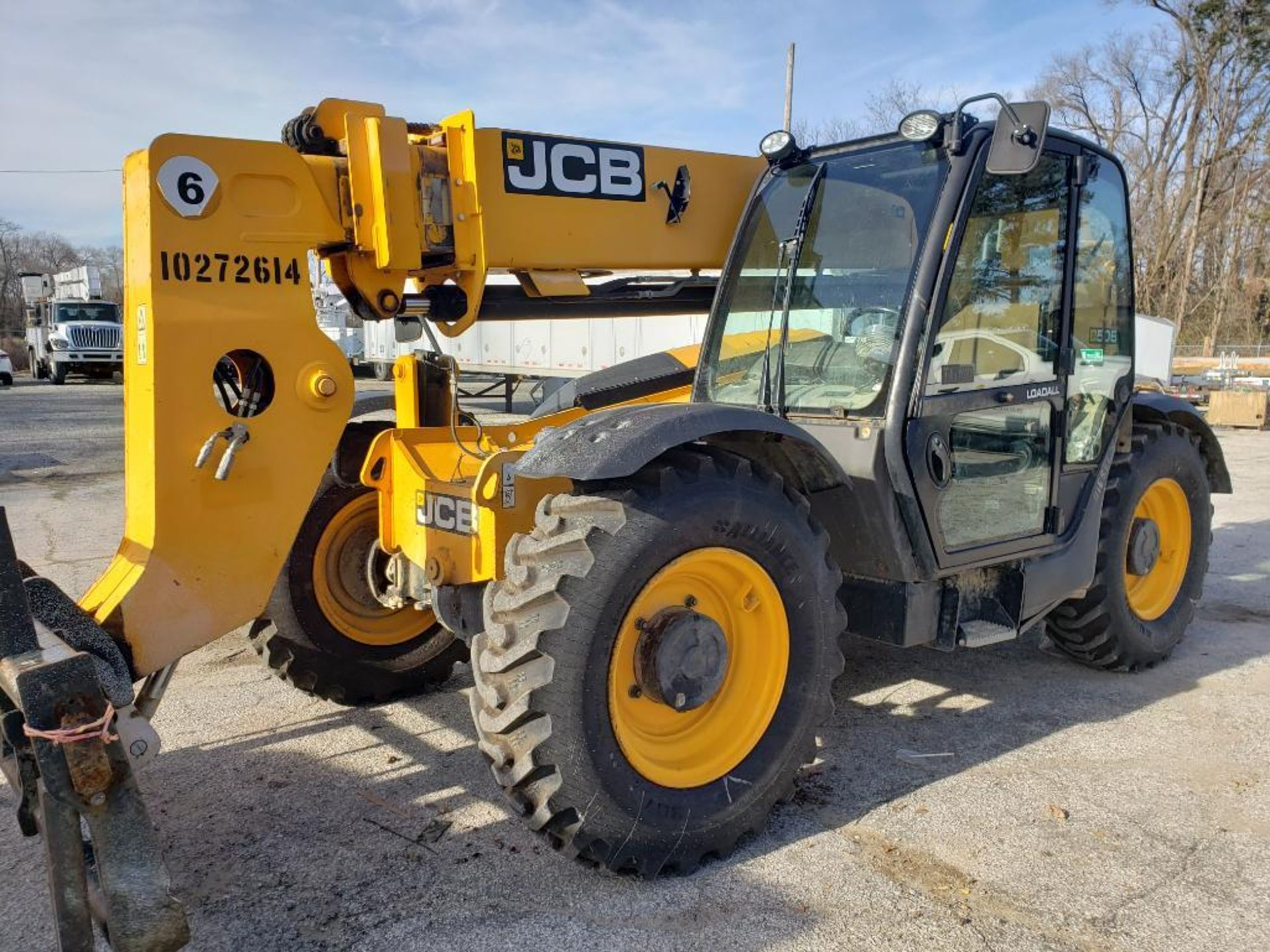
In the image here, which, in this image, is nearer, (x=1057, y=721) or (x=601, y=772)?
(x=601, y=772)

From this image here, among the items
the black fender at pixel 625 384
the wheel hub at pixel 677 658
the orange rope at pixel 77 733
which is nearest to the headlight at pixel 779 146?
the black fender at pixel 625 384

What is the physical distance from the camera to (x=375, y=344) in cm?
2477

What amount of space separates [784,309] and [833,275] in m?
0.24

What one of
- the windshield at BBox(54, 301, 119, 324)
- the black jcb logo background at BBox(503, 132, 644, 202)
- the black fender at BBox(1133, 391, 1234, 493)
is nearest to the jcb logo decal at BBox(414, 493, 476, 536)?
the black jcb logo background at BBox(503, 132, 644, 202)

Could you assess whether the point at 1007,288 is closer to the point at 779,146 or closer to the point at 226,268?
the point at 779,146

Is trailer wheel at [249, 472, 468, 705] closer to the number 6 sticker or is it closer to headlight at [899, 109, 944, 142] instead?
the number 6 sticker

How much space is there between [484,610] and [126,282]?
152 centimetres

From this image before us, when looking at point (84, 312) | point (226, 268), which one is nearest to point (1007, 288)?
point (226, 268)

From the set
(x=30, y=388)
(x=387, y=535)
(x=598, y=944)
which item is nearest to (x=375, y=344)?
(x=30, y=388)

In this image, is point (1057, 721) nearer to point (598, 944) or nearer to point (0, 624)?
point (598, 944)

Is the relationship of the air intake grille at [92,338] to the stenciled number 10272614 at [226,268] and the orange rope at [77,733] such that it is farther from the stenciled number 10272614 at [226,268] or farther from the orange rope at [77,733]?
the orange rope at [77,733]

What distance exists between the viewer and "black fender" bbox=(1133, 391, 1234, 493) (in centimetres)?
515

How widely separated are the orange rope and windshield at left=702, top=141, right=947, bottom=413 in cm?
259

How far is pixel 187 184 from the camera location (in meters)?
3.01
